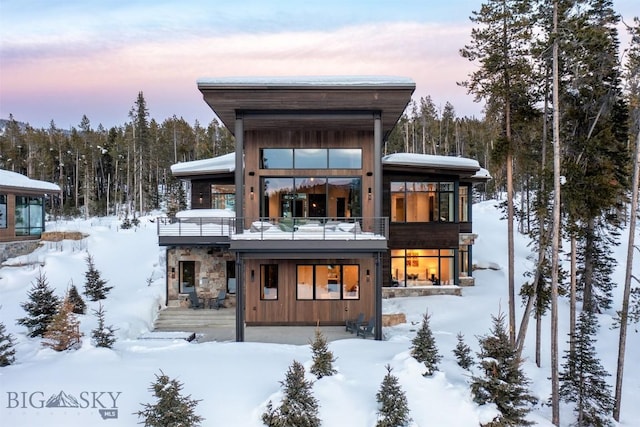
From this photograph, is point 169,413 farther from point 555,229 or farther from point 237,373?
point 555,229

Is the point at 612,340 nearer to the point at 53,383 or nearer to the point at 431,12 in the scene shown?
the point at 431,12

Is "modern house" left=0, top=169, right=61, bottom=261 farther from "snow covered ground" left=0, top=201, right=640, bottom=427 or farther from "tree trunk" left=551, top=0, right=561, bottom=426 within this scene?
"tree trunk" left=551, top=0, right=561, bottom=426

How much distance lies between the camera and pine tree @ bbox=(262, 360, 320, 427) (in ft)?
21.4

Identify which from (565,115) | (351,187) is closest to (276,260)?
(351,187)

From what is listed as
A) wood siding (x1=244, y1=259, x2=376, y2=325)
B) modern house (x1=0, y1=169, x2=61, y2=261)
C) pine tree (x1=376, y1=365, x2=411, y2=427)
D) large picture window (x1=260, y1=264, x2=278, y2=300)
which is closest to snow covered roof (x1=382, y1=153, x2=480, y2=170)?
wood siding (x1=244, y1=259, x2=376, y2=325)

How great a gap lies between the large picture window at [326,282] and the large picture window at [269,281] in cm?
84

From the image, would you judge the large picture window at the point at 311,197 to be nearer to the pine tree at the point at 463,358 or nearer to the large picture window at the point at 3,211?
the pine tree at the point at 463,358

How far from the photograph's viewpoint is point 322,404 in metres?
7.25

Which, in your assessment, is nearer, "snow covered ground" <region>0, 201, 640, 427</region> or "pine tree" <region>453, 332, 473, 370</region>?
"snow covered ground" <region>0, 201, 640, 427</region>

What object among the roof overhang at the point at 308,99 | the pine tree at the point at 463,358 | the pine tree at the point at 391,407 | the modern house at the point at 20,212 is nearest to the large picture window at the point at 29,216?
the modern house at the point at 20,212

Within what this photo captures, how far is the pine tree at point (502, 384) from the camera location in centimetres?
713

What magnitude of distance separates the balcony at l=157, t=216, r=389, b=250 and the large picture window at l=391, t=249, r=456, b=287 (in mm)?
4589

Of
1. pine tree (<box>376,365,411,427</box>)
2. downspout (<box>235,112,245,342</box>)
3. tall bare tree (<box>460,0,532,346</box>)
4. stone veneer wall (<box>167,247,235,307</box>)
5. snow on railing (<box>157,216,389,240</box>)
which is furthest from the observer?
stone veneer wall (<box>167,247,235,307</box>)

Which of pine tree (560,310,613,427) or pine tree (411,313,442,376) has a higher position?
pine tree (411,313,442,376)
